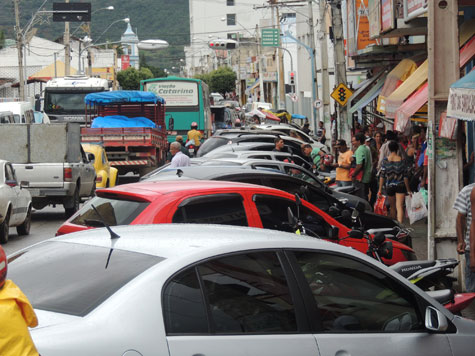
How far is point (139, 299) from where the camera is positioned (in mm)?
4164

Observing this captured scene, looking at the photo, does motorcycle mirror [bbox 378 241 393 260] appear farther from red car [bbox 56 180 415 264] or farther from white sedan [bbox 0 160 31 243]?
white sedan [bbox 0 160 31 243]

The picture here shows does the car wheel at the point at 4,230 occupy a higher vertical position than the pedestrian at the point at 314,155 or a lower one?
lower

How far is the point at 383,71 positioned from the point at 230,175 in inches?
814

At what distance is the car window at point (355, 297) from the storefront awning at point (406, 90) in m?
12.7

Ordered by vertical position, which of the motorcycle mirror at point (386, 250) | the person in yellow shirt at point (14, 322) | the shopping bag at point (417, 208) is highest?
the person in yellow shirt at point (14, 322)

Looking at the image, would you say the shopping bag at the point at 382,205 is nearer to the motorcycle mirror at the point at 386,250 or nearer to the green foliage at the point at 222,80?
the motorcycle mirror at the point at 386,250

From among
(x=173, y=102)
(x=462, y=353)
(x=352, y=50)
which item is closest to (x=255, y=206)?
(x=462, y=353)

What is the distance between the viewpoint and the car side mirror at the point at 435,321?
5.10 m

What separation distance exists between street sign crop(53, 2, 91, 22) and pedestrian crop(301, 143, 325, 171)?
3011 centimetres

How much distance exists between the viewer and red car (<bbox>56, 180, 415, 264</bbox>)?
8188 millimetres

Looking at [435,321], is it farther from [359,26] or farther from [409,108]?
[359,26]

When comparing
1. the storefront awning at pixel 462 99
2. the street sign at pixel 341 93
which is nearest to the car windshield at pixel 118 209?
the storefront awning at pixel 462 99

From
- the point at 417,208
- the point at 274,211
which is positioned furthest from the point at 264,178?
the point at 417,208

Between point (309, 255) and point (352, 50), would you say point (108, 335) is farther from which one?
point (352, 50)
